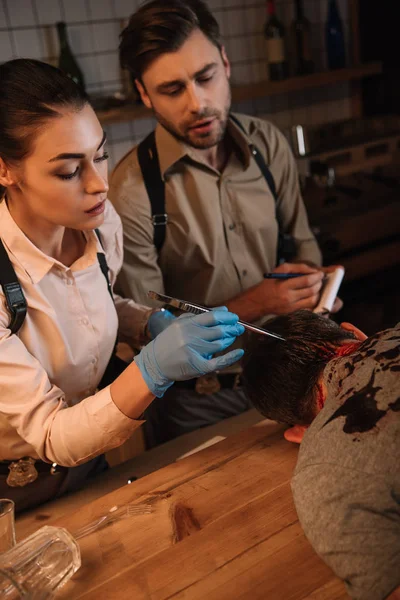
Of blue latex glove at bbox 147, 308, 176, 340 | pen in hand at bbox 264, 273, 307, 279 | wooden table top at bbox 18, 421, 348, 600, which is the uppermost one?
blue latex glove at bbox 147, 308, 176, 340

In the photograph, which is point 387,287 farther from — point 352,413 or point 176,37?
point 352,413

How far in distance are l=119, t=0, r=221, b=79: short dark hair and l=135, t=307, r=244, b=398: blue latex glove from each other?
915 mm

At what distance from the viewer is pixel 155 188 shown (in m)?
2.00

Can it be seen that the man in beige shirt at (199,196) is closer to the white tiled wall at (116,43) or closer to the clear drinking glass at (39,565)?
the clear drinking glass at (39,565)

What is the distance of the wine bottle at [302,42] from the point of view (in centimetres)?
350

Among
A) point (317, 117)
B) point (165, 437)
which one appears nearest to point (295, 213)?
point (165, 437)

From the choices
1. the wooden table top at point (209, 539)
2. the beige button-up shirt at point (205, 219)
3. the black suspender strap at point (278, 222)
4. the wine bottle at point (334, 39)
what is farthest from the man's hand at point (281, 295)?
the wine bottle at point (334, 39)

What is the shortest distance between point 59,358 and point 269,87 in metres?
2.27

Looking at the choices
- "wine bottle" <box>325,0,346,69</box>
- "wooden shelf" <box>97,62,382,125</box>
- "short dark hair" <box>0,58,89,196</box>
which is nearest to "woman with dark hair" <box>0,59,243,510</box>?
"short dark hair" <box>0,58,89,196</box>

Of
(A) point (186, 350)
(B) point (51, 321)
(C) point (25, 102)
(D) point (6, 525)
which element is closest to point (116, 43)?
(C) point (25, 102)

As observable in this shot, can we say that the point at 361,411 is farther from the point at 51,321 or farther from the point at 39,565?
the point at 51,321

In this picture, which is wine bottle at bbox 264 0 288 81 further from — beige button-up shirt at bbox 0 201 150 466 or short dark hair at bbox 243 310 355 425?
short dark hair at bbox 243 310 355 425

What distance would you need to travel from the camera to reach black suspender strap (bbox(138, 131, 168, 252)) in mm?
1999

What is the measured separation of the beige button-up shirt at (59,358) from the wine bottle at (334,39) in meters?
2.44
